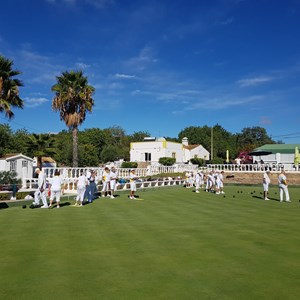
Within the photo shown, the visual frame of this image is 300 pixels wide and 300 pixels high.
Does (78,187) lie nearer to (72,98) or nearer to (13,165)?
(72,98)

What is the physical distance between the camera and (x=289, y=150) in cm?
4756

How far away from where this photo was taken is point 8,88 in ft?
76.3

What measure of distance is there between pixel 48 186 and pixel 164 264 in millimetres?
13696

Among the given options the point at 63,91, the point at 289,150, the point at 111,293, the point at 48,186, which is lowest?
the point at 111,293

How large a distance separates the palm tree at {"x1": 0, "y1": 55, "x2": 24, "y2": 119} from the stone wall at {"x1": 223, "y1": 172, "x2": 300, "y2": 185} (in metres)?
23.8

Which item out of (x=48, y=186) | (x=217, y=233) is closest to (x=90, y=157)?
(x=48, y=186)

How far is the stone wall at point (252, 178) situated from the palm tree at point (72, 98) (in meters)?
16.9

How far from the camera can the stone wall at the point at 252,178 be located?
3489cm

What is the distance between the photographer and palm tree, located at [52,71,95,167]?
31688mm

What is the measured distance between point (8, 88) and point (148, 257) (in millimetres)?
19231

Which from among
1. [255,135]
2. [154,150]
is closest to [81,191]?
[154,150]

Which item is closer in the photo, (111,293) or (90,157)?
(111,293)

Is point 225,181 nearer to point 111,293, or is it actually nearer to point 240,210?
point 240,210

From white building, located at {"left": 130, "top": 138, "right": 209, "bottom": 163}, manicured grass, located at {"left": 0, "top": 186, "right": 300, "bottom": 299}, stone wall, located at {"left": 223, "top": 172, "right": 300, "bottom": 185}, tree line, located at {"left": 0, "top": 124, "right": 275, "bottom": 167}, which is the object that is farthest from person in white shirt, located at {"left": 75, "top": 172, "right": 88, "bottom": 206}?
white building, located at {"left": 130, "top": 138, "right": 209, "bottom": 163}
